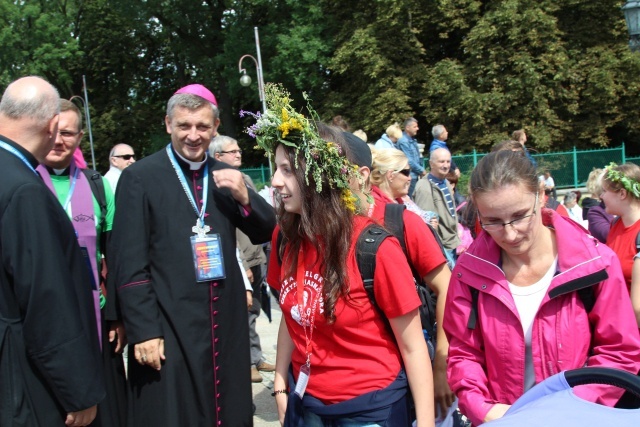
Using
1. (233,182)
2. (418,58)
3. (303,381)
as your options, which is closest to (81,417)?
(303,381)

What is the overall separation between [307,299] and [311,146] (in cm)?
58

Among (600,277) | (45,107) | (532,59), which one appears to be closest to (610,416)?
(600,277)

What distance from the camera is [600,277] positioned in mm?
2162

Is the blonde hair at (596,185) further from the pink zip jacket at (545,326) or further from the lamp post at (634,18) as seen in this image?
the pink zip jacket at (545,326)

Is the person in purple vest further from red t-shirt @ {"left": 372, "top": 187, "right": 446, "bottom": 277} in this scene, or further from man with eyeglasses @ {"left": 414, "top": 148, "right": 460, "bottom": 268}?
man with eyeglasses @ {"left": 414, "top": 148, "right": 460, "bottom": 268}

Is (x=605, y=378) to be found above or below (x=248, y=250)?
below

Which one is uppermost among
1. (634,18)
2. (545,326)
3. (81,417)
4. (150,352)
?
(634,18)

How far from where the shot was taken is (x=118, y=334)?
11.1ft

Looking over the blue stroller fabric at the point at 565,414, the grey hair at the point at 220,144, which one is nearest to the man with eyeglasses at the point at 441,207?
the grey hair at the point at 220,144

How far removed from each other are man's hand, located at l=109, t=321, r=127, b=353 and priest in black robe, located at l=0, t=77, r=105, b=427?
69cm

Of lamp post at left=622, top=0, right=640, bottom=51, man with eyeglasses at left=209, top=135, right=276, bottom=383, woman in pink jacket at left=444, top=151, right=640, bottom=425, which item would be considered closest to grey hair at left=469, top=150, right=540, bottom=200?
woman in pink jacket at left=444, top=151, right=640, bottom=425

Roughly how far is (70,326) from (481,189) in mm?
1648

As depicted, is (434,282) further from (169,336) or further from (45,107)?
(45,107)

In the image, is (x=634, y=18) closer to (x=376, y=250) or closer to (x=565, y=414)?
(x=376, y=250)
